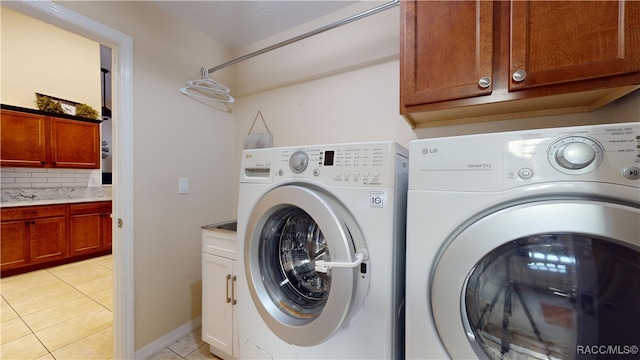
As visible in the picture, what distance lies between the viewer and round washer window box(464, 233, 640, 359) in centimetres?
54

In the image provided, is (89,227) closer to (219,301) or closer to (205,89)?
(205,89)

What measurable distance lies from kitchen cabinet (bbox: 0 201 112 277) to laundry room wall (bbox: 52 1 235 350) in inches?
103

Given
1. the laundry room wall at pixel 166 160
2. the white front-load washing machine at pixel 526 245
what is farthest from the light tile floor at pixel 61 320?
the white front-load washing machine at pixel 526 245

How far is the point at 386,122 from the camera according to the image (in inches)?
59.2

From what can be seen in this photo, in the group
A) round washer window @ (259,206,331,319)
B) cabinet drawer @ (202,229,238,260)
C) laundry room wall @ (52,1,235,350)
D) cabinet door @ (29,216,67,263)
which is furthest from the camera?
cabinet door @ (29,216,67,263)

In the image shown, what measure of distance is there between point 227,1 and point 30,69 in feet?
11.2

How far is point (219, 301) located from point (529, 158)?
5.29ft

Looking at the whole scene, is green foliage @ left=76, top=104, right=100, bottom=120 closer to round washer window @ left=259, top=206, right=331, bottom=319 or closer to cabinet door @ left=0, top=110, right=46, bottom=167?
cabinet door @ left=0, top=110, right=46, bottom=167

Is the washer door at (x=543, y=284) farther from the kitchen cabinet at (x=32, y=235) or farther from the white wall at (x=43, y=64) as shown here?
the white wall at (x=43, y=64)

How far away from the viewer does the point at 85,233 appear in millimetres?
3275

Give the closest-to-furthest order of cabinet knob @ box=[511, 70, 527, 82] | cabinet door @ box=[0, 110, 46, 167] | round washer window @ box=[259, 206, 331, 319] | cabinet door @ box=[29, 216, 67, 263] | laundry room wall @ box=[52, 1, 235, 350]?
cabinet knob @ box=[511, 70, 527, 82], round washer window @ box=[259, 206, 331, 319], laundry room wall @ box=[52, 1, 235, 350], cabinet door @ box=[0, 110, 46, 167], cabinet door @ box=[29, 216, 67, 263]

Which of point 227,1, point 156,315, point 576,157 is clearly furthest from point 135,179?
point 576,157
